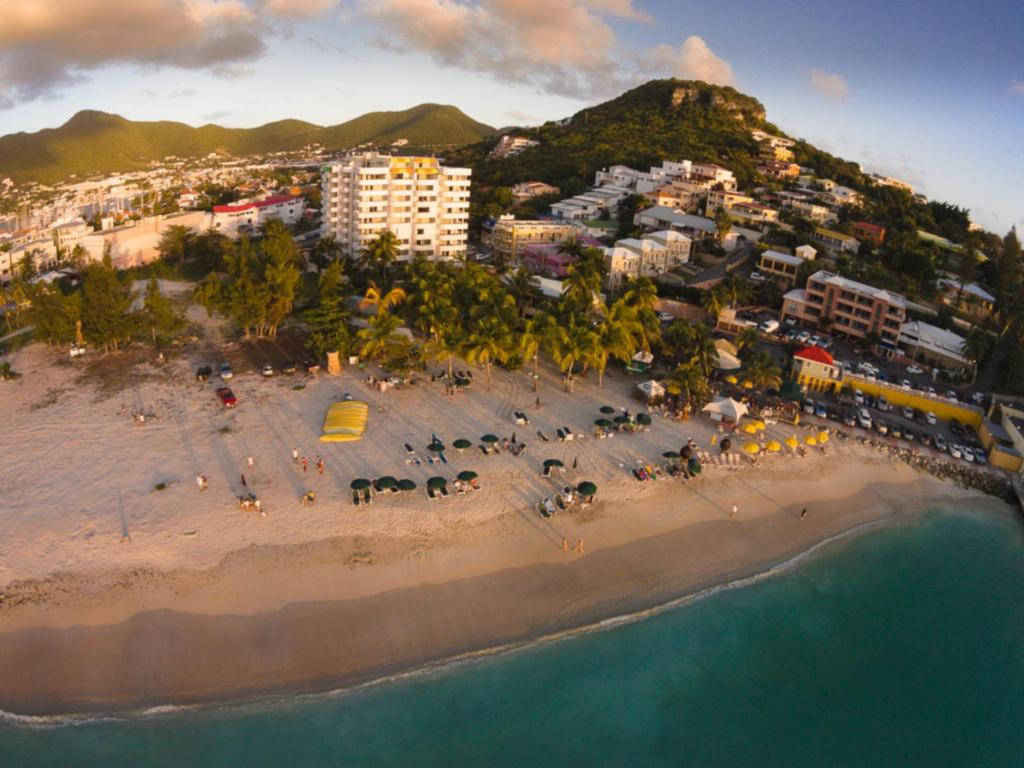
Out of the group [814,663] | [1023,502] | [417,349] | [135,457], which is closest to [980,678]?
[814,663]

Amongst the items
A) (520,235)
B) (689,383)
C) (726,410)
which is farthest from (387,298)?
(520,235)

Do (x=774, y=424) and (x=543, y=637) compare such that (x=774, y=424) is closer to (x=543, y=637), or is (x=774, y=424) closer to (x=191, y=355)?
(x=543, y=637)

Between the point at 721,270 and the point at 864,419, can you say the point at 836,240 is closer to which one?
the point at 721,270

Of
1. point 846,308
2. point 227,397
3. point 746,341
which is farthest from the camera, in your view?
point 846,308

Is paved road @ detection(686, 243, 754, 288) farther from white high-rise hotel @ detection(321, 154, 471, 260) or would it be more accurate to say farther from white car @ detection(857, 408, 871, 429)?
white high-rise hotel @ detection(321, 154, 471, 260)

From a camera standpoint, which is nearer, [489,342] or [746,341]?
[489,342]

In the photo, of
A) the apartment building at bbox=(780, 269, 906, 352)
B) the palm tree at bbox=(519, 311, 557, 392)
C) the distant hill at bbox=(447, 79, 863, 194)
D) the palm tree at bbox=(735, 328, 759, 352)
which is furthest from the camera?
the distant hill at bbox=(447, 79, 863, 194)

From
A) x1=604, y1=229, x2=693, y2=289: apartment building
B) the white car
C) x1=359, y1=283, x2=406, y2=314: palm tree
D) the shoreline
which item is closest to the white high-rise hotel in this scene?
x1=359, y1=283, x2=406, y2=314: palm tree

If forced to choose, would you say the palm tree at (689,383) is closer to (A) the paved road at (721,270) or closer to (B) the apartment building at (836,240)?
(A) the paved road at (721,270)
